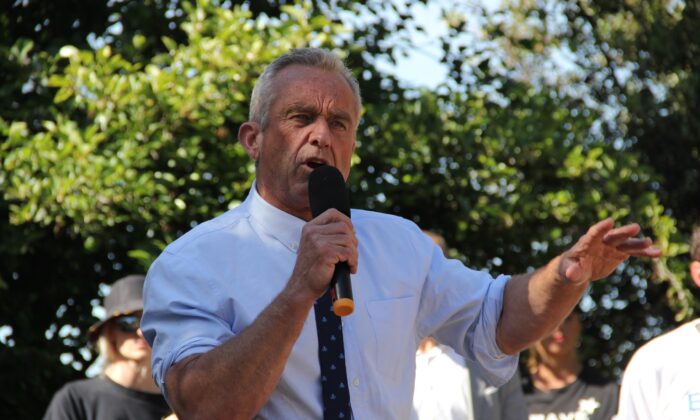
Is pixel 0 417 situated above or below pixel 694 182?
below

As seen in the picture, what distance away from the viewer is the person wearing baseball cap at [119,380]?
→ 5.52m

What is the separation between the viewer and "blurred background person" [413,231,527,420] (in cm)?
554

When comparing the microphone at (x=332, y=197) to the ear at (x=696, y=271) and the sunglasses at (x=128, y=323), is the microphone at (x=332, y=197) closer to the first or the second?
the ear at (x=696, y=271)

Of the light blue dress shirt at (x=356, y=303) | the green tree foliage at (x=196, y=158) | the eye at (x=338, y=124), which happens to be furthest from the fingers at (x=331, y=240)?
the green tree foliage at (x=196, y=158)

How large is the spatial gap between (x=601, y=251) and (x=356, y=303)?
26.3 inches

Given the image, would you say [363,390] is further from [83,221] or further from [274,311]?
[83,221]

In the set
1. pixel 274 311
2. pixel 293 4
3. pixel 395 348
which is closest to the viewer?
pixel 274 311

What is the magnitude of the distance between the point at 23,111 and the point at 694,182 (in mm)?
6046

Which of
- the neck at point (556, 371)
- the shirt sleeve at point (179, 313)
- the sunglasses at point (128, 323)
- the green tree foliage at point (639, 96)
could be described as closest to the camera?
the shirt sleeve at point (179, 313)

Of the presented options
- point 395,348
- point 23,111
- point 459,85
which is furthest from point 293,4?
point 395,348

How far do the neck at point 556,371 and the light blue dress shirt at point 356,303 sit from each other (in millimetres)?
3822

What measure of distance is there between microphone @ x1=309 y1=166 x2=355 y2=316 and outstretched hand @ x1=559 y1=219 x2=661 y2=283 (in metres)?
0.61

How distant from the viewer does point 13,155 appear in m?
6.26

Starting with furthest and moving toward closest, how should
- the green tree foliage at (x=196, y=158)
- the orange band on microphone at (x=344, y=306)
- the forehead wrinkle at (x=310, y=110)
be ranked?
the green tree foliage at (x=196, y=158), the forehead wrinkle at (x=310, y=110), the orange band on microphone at (x=344, y=306)
